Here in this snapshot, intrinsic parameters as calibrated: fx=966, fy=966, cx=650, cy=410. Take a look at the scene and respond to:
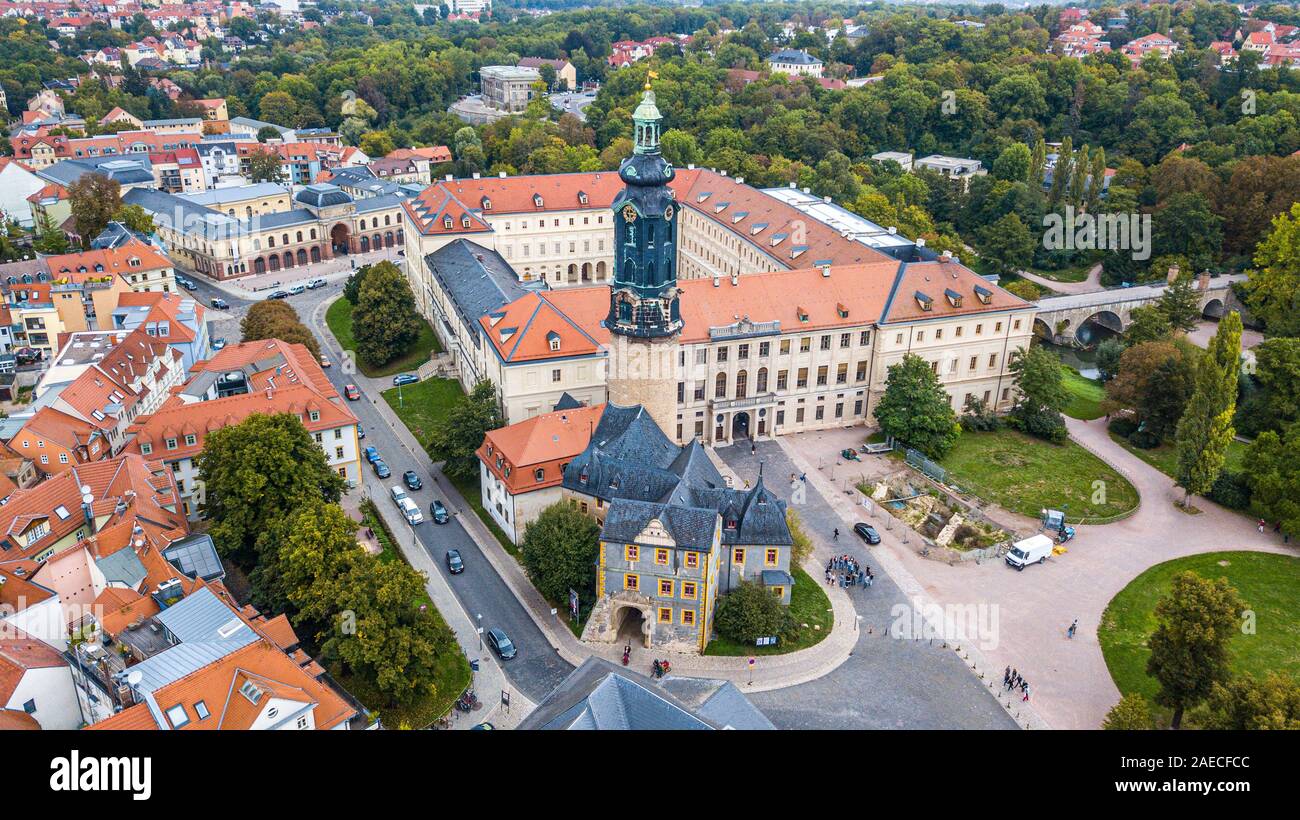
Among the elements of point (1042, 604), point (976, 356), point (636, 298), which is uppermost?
point (636, 298)

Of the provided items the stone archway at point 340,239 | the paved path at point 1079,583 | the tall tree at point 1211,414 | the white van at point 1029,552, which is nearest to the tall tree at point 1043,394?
the paved path at point 1079,583

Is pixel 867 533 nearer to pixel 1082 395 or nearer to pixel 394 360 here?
pixel 1082 395

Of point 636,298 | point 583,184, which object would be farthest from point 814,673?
point 583,184

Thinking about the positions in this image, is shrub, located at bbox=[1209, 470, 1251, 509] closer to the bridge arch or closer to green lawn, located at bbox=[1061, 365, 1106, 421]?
green lawn, located at bbox=[1061, 365, 1106, 421]

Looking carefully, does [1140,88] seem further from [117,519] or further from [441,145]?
[117,519]

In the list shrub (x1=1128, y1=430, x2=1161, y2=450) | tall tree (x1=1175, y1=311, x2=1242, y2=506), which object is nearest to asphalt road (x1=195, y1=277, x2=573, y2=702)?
tall tree (x1=1175, y1=311, x2=1242, y2=506)

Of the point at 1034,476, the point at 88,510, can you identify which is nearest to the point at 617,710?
the point at 88,510
